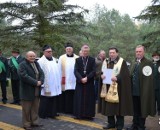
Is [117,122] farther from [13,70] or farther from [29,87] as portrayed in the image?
[13,70]

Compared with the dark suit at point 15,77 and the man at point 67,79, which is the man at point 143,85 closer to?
the man at point 67,79

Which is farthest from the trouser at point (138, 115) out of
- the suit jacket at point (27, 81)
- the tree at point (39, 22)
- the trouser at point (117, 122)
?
the tree at point (39, 22)

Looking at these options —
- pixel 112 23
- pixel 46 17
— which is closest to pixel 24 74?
pixel 46 17

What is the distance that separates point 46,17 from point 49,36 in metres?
1.45

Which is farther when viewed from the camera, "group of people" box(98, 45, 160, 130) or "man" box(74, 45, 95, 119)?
"man" box(74, 45, 95, 119)

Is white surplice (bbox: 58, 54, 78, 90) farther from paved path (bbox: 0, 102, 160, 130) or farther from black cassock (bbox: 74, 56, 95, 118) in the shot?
paved path (bbox: 0, 102, 160, 130)

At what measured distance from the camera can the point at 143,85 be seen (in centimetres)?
847

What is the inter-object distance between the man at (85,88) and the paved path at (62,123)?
28 centimetres

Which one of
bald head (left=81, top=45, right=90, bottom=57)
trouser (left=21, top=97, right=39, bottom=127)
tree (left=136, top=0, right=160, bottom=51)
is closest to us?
trouser (left=21, top=97, right=39, bottom=127)

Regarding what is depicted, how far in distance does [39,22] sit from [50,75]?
6845 mm

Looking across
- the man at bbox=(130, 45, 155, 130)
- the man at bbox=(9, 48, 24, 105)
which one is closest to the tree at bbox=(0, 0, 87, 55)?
the man at bbox=(9, 48, 24, 105)

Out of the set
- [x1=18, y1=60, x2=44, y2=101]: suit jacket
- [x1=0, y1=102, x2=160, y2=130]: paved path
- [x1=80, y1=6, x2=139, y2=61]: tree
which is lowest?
[x1=0, y1=102, x2=160, y2=130]: paved path

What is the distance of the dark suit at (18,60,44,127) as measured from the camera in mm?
8742

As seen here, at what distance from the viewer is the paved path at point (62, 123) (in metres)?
9.10
